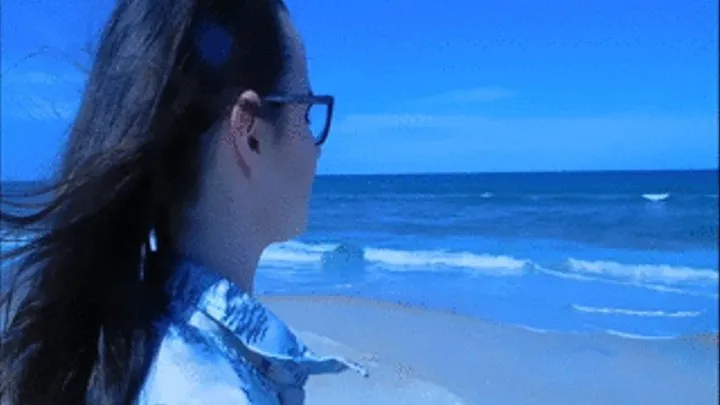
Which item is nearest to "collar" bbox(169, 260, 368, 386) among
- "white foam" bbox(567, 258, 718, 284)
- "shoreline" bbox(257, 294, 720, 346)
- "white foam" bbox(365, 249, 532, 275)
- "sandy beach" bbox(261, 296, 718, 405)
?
"sandy beach" bbox(261, 296, 718, 405)

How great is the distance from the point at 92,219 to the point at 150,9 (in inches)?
5.8

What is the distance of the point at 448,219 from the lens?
37.7ft

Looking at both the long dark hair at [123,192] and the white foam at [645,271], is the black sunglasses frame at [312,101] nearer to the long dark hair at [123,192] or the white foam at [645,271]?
the long dark hair at [123,192]

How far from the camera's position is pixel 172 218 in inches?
22.5

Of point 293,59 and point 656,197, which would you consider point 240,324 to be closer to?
point 293,59

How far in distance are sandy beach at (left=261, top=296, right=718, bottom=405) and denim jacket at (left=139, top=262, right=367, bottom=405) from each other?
1227 millimetres

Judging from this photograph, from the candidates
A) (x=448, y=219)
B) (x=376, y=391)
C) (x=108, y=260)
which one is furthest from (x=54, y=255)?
(x=448, y=219)

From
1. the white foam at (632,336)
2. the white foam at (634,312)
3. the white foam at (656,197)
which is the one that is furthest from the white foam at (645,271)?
the white foam at (656,197)

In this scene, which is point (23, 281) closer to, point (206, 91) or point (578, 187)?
point (206, 91)

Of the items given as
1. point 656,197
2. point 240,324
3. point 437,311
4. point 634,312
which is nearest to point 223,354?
point 240,324

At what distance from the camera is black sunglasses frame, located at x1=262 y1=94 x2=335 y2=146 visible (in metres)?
0.57

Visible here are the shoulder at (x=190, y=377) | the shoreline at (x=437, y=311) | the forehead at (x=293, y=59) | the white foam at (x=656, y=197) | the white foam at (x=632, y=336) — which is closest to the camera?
the shoulder at (x=190, y=377)

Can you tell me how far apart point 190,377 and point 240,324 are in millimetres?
51

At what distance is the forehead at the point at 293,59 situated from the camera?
588 mm
